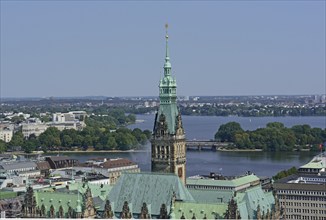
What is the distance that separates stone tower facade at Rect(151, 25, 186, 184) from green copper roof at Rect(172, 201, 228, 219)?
16.0 feet

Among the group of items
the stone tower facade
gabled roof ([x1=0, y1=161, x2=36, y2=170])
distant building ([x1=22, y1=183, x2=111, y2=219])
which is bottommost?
gabled roof ([x1=0, y1=161, x2=36, y2=170])

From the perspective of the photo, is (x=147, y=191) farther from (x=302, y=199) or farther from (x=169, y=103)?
(x=302, y=199)

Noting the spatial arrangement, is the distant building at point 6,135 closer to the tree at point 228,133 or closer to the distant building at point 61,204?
the tree at point 228,133

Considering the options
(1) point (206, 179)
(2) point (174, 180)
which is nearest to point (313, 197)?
(1) point (206, 179)

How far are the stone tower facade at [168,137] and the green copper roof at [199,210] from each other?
4.88 metres

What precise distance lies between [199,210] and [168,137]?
6.73 m

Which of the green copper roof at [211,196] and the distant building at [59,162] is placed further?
the distant building at [59,162]

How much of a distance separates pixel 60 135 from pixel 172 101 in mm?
91055

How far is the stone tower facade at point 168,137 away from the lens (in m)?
44.5

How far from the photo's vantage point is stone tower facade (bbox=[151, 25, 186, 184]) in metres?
44.5

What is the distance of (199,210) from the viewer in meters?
39.2

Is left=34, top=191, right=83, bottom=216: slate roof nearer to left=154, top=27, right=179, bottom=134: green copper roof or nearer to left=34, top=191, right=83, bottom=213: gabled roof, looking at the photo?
left=34, top=191, right=83, bottom=213: gabled roof

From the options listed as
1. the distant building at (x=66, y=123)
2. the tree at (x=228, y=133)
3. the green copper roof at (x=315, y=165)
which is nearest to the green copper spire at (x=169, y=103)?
the green copper roof at (x=315, y=165)

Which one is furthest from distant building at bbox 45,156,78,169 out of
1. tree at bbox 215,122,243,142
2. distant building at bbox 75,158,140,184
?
tree at bbox 215,122,243,142
